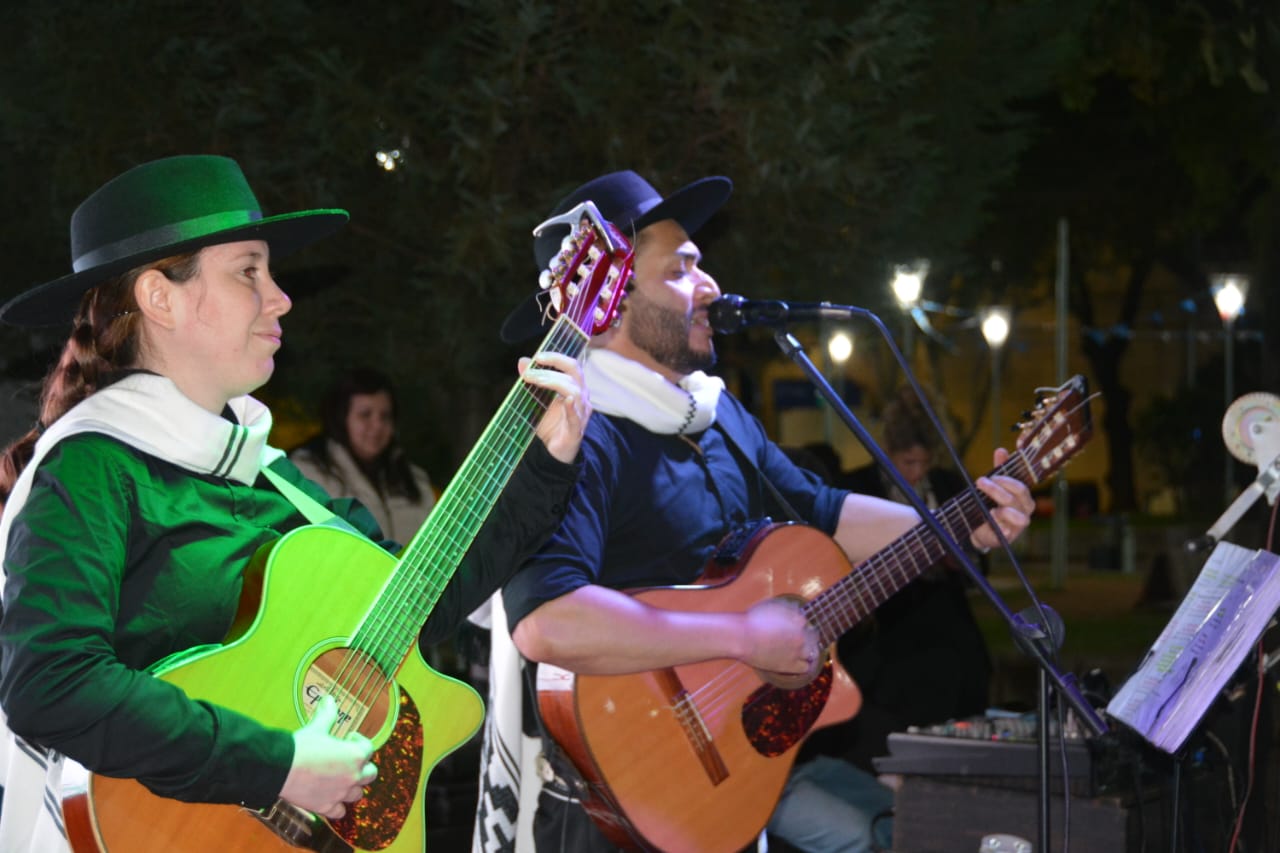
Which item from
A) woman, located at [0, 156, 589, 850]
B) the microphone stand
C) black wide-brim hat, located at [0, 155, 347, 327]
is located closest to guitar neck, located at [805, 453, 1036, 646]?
the microphone stand

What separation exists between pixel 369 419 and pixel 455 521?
152 inches

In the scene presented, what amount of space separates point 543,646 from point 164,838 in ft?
3.55

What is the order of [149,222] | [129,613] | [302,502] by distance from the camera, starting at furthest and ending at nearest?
[302,502] → [149,222] → [129,613]

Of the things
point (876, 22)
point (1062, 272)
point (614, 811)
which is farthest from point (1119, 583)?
point (614, 811)

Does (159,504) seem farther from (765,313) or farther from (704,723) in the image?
(704,723)

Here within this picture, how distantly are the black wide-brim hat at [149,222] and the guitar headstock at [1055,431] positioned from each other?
195 centimetres

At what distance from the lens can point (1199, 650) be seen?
3230mm

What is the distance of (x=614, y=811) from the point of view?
3332 mm

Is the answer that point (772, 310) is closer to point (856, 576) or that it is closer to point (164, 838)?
point (856, 576)

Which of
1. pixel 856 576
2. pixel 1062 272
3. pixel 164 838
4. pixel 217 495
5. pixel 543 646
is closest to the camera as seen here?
pixel 164 838

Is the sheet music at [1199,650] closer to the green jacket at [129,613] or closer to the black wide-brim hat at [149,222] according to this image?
the green jacket at [129,613]

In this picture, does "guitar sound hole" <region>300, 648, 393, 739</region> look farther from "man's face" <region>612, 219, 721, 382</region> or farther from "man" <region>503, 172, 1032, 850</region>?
"man's face" <region>612, 219, 721, 382</region>

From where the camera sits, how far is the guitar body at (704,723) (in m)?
3.33

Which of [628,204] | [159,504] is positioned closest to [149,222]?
[159,504]
